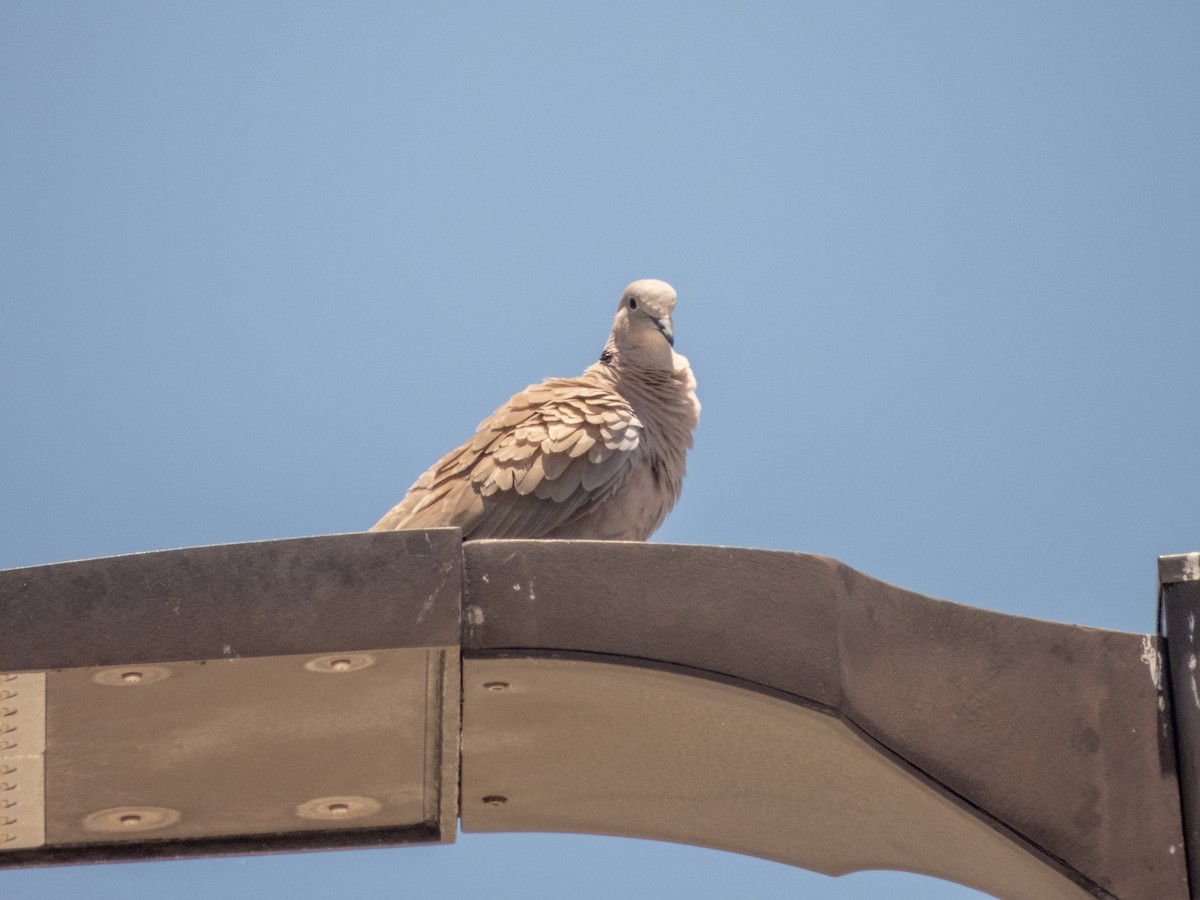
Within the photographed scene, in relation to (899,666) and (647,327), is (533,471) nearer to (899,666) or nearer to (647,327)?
(647,327)

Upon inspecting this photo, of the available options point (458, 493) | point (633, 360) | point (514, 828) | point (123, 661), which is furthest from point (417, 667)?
point (633, 360)

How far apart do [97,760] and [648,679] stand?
2.14 meters

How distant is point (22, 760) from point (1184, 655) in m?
4.19

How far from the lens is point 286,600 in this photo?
235 inches

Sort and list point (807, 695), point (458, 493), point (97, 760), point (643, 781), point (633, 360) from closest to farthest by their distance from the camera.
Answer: point (807, 695), point (97, 760), point (643, 781), point (458, 493), point (633, 360)

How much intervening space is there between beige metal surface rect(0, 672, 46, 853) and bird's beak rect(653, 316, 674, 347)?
4.01 meters

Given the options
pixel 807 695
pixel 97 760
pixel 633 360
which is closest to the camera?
pixel 807 695

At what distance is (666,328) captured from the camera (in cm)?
920

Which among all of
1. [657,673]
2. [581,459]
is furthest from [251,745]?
[581,459]

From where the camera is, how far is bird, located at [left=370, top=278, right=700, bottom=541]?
8305 mm

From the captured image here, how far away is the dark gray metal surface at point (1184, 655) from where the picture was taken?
596 cm

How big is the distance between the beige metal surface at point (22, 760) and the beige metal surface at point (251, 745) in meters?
0.05

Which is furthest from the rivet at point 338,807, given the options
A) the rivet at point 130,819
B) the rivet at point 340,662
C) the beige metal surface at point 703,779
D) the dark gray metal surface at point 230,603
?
the dark gray metal surface at point 230,603

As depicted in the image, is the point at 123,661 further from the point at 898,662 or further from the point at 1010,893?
the point at 1010,893
